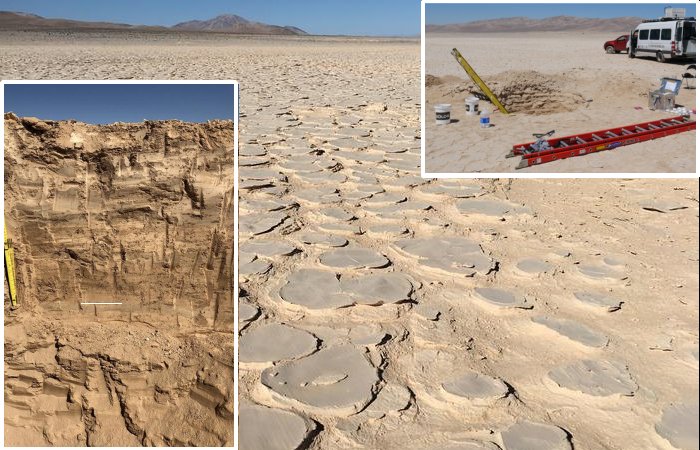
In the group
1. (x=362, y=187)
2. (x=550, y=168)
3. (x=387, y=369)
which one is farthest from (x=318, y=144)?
(x=387, y=369)

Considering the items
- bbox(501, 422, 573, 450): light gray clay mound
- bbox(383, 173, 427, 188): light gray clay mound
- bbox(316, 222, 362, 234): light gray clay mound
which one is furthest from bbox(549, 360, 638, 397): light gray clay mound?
bbox(383, 173, 427, 188): light gray clay mound

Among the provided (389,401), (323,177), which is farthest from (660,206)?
(389,401)

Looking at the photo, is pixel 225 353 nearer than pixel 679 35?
Yes

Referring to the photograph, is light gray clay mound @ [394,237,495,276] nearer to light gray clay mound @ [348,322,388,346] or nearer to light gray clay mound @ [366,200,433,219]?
light gray clay mound @ [366,200,433,219]

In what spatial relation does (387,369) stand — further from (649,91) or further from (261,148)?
(261,148)

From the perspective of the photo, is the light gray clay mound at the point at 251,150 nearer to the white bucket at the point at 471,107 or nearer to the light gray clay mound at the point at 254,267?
the white bucket at the point at 471,107

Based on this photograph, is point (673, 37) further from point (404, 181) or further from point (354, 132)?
point (354, 132)

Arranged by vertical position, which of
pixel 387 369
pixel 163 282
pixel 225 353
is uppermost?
pixel 163 282
